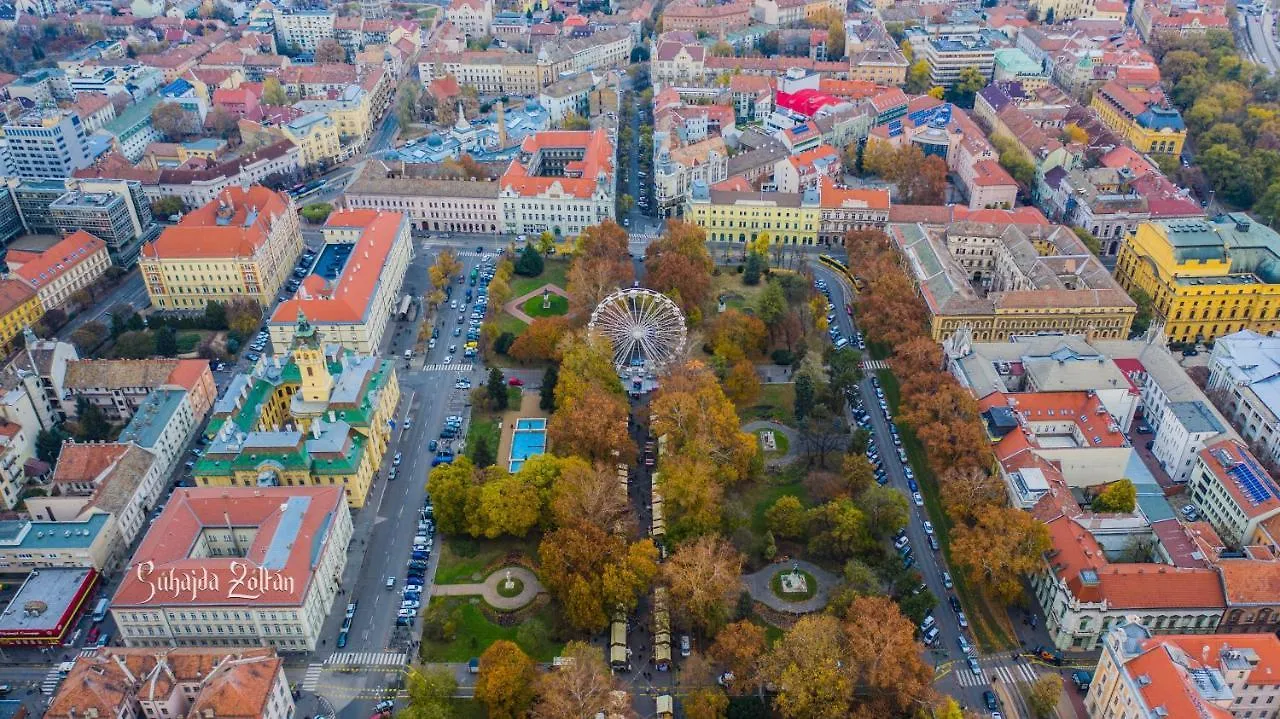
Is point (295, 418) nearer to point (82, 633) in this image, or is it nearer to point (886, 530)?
point (82, 633)

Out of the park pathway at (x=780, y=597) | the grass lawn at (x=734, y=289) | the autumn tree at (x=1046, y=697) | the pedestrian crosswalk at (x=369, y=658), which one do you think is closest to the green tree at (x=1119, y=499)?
the autumn tree at (x=1046, y=697)

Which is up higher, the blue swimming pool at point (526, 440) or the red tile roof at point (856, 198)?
the red tile roof at point (856, 198)

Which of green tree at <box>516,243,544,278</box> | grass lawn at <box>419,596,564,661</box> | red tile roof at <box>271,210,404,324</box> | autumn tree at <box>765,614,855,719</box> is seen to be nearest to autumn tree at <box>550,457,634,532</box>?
grass lawn at <box>419,596,564,661</box>

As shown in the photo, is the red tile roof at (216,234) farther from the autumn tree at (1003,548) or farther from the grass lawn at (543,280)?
the autumn tree at (1003,548)

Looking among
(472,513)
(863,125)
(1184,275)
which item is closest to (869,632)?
(472,513)

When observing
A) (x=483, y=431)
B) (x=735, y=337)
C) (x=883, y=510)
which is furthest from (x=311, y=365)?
(x=883, y=510)

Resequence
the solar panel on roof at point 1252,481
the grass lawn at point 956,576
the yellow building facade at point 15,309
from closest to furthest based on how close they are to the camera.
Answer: the grass lawn at point 956,576, the solar panel on roof at point 1252,481, the yellow building facade at point 15,309
